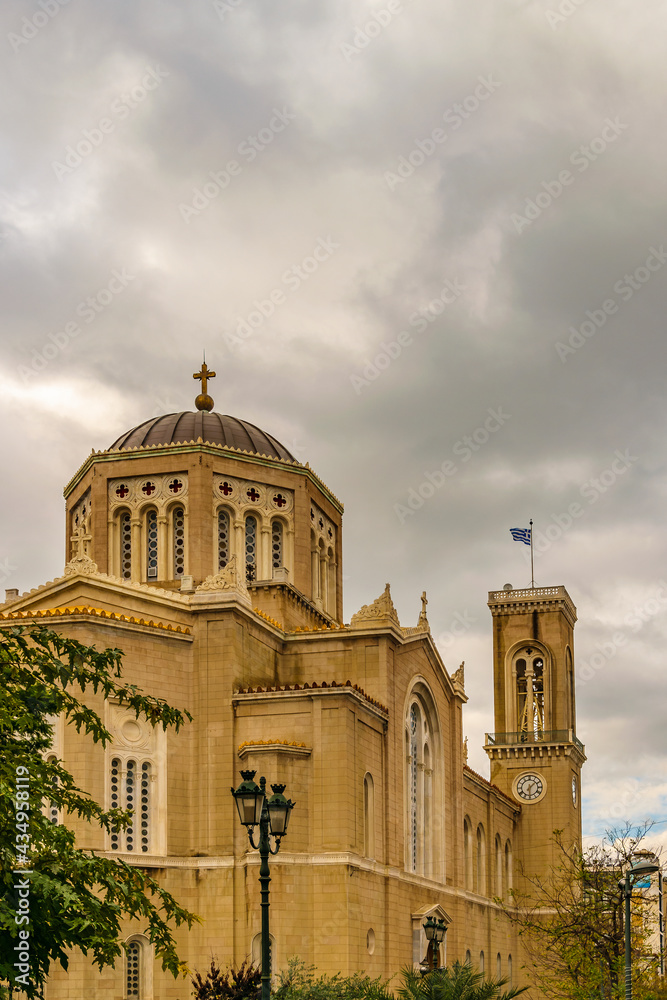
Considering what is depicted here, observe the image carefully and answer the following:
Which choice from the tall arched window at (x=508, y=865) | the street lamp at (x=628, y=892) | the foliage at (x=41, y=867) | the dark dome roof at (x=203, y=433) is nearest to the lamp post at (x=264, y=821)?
the foliage at (x=41, y=867)

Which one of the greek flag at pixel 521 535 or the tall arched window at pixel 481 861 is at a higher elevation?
the greek flag at pixel 521 535

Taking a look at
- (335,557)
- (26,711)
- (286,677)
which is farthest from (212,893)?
(26,711)

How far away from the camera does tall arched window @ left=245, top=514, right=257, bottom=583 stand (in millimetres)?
42969

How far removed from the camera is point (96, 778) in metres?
33.4

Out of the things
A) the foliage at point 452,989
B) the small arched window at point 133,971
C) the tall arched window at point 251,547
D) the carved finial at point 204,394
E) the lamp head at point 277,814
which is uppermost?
the carved finial at point 204,394

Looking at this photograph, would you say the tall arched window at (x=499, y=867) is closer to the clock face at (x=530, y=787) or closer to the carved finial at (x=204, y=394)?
the clock face at (x=530, y=787)

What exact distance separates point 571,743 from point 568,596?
780cm

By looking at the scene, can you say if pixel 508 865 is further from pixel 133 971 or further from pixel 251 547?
pixel 133 971

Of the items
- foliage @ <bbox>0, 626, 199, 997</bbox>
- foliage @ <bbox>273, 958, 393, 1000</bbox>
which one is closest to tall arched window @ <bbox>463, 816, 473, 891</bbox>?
foliage @ <bbox>273, 958, 393, 1000</bbox>

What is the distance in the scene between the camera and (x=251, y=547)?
43500mm

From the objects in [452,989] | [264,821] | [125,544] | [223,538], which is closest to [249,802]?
[264,821]

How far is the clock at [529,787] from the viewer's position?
63719mm

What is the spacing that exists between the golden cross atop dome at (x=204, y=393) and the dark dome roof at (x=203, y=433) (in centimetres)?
66

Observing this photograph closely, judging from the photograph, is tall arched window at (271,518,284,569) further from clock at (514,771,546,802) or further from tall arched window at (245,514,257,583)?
clock at (514,771,546,802)
